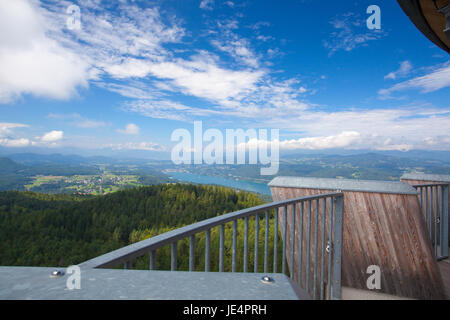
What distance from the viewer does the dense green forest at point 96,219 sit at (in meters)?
27.6

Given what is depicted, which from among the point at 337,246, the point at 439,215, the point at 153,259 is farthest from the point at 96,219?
the point at 153,259

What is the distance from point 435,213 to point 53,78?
17644 millimetres

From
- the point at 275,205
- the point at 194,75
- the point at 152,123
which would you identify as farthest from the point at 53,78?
the point at 152,123

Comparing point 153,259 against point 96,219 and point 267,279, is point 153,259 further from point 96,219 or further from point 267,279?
point 96,219

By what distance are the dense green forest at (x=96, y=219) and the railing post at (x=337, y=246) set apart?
25578 mm

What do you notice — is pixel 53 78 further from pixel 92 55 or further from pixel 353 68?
pixel 92 55

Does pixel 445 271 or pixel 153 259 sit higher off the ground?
pixel 153 259

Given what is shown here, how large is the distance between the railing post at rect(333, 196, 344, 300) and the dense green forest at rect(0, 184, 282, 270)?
83.9 ft

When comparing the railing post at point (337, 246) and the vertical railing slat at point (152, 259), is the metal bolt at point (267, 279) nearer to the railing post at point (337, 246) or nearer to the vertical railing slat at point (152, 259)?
the vertical railing slat at point (152, 259)

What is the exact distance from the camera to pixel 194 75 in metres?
30.9

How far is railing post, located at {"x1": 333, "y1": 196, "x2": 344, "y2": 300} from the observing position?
291 centimetres

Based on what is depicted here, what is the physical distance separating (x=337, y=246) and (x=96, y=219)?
36.2 metres

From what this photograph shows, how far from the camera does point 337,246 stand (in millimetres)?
2984

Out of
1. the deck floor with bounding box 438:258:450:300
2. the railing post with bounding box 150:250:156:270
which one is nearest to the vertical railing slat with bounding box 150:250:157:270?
the railing post with bounding box 150:250:156:270
